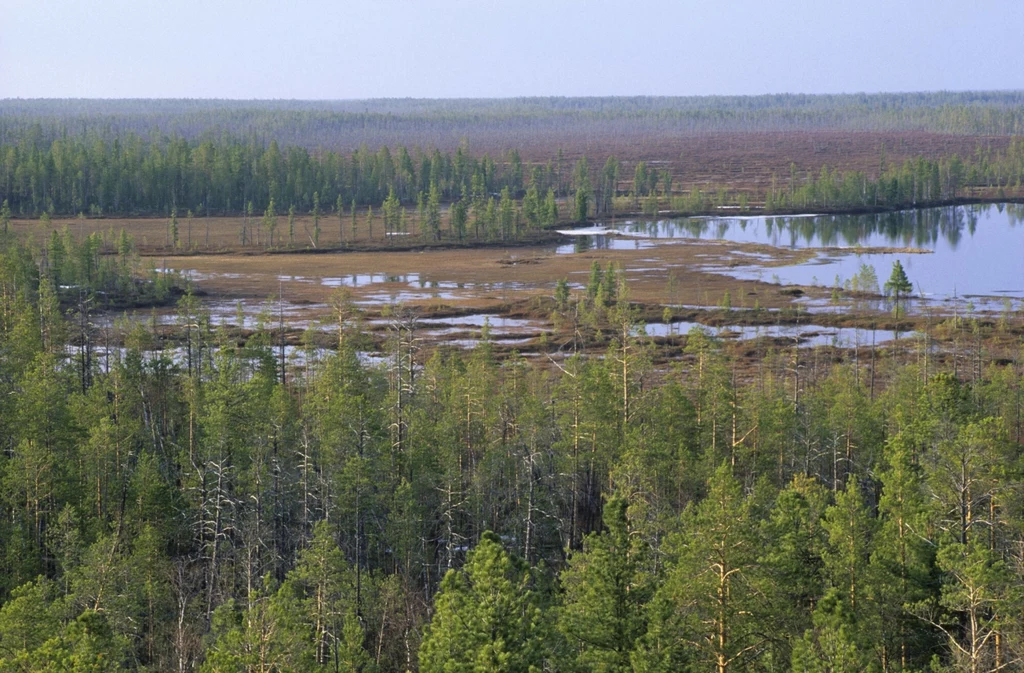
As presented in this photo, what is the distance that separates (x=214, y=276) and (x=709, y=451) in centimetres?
8049

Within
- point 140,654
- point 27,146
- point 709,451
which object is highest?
point 27,146

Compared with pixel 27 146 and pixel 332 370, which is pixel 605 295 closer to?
pixel 332 370

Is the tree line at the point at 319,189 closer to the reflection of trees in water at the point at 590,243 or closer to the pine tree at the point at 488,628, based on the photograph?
the reflection of trees in water at the point at 590,243

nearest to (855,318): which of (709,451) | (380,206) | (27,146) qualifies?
(709,451)

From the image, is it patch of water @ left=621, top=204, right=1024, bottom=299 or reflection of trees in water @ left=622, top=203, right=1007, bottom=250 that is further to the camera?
reflection of trees in water @ left=622, top=203, right=1007, bottom=250

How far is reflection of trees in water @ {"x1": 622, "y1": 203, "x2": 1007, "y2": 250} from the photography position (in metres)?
149

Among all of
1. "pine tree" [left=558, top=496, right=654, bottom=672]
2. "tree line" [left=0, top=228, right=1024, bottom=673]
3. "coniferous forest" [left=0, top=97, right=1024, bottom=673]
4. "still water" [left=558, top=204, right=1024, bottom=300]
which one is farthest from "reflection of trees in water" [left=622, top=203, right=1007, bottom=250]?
"pine tree" [left=558, top=496, right=654, bottom=672]

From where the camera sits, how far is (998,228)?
15862 centimetres

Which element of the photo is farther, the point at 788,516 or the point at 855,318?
the point at 855,318

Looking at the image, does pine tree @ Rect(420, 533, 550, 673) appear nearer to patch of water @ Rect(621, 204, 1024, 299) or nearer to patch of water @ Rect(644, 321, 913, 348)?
patch of water @ Rect(644, 321, 913, 348)

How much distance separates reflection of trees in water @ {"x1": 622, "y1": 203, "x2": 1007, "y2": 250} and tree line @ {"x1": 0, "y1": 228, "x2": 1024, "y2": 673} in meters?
94.7

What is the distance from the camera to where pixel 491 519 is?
137 feet

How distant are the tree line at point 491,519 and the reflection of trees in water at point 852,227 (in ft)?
311

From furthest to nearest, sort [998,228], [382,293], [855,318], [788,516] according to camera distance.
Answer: [998,228]
[382,293]
[855,318]
[788,516]
